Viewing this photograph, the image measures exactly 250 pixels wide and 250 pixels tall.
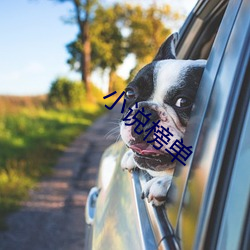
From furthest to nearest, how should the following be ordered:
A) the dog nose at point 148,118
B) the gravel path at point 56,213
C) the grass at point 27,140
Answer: the grass at point 27,140 < the gravel path at point 56,213 < the dog nose at point 148,118

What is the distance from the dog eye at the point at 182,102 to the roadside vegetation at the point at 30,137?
52 centimetres

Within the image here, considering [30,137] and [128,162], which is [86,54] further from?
[128,162]

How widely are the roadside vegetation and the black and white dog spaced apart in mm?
382

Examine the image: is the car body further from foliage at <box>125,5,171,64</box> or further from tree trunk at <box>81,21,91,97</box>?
tree trunk at <box>81,21,91,97</box>

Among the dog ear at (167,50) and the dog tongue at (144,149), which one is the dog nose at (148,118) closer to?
the dog tongue at (144,149)

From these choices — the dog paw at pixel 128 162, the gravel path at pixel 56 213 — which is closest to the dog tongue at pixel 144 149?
the dog paw at pixel 128 162

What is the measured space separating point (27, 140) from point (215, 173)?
8.02m

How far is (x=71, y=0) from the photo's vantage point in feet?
62.8

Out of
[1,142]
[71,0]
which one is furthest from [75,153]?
[71,0]

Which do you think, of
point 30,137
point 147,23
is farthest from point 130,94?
point 30,137

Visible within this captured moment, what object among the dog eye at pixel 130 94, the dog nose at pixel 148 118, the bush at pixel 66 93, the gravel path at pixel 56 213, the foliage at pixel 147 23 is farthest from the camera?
the bush at pixel 66 93

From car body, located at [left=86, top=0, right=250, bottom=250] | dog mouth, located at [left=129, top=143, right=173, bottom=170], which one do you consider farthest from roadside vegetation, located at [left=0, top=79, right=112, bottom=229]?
car body, located at [left=86, top=0, right=250, bottom=250]

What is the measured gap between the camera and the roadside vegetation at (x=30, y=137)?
571 cm

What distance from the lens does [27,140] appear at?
8820 mm
